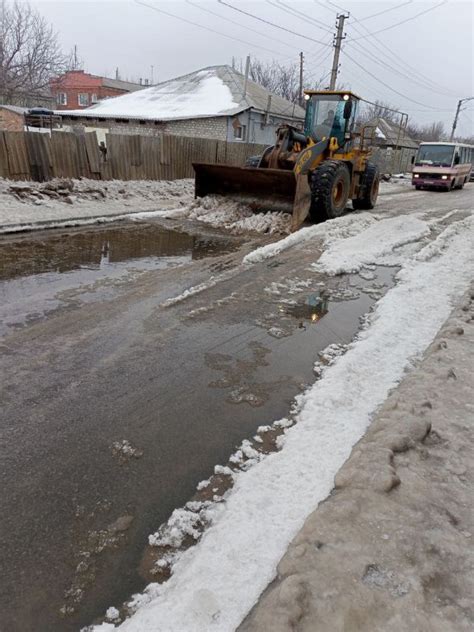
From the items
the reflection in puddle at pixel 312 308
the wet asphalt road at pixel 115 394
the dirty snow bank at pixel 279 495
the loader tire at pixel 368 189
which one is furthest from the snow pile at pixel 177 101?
the dirty snow bank at pixel 279 495

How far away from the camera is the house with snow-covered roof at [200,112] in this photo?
27391mm

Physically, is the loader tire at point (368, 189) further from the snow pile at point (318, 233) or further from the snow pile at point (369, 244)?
the snow pile at point (369, 244)

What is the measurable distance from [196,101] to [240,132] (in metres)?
4.07

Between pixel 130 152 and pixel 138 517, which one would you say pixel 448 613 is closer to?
pixel 138 517

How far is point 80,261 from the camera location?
300 inches

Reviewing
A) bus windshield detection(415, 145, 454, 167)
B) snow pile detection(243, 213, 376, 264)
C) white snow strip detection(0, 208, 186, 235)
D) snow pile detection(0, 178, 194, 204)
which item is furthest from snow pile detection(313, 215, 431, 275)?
bus windshield detection(415, 145, 454, 167)

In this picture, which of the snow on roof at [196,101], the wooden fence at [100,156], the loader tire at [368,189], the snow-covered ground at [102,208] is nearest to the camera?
the snow-covered ground at [102,208]

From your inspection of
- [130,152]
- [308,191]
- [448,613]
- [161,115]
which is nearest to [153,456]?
[448,613]

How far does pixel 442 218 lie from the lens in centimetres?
1352

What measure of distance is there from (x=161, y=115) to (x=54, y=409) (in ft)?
89.6

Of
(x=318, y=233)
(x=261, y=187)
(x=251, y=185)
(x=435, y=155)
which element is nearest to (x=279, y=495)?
(x=318, y=233)

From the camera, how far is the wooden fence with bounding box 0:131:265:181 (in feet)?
42.7

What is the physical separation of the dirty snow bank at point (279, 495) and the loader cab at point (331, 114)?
8.89 meters

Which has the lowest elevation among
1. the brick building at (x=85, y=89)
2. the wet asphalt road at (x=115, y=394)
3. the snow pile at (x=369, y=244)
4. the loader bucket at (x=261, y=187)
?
the snow pile at (x=369, y=244)
